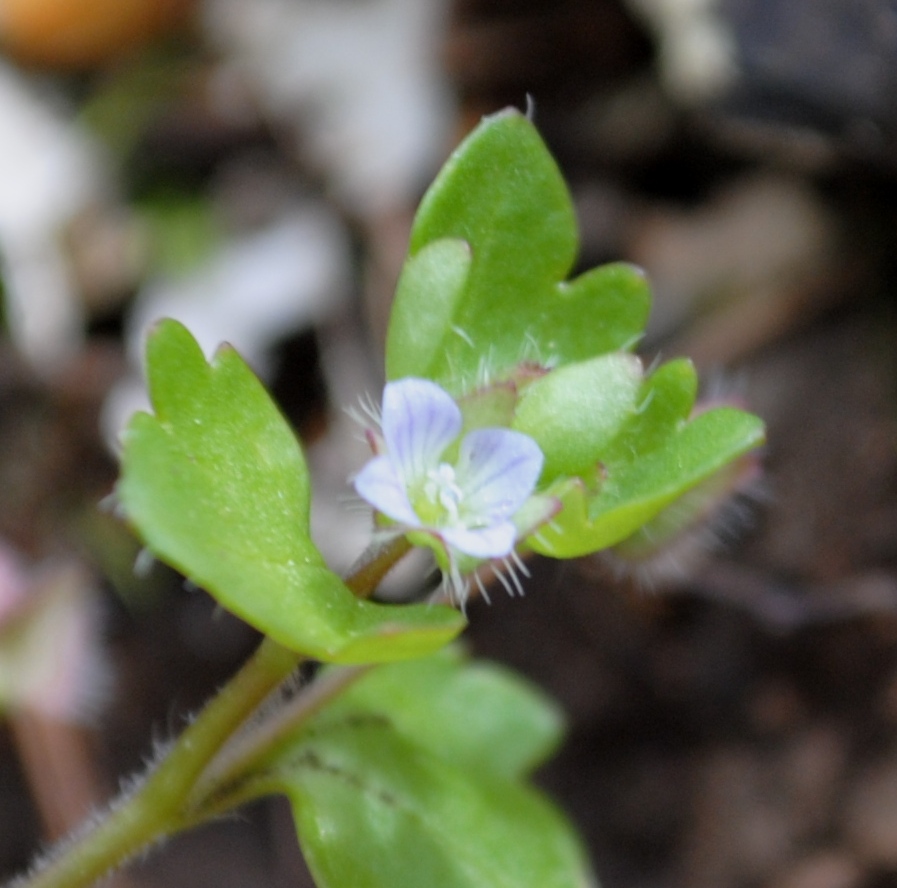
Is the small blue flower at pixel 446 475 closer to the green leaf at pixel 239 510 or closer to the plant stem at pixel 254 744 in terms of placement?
the green leaf at pixel 239 510

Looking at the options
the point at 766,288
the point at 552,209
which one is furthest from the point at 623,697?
the point at 552,209

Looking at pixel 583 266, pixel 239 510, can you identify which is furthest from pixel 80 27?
pixel 239 510

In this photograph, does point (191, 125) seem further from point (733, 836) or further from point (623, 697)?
point (733, 836)

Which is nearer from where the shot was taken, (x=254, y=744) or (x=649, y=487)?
(x=649, y=487)

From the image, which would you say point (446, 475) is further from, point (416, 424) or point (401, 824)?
point (401, 824)

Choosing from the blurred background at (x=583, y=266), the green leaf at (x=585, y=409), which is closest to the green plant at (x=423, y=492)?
the green leaf at (x=585, y=409)
